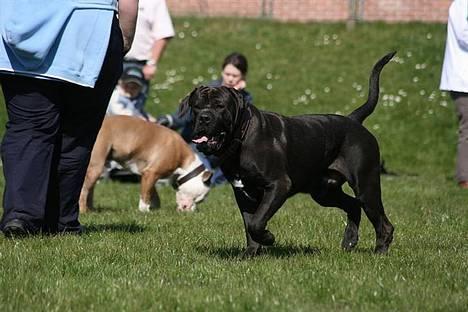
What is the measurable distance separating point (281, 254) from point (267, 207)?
0.64 metres

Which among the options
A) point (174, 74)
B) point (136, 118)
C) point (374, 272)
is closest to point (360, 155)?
point (374, 272)

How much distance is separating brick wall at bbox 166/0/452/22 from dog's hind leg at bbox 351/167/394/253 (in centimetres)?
1435

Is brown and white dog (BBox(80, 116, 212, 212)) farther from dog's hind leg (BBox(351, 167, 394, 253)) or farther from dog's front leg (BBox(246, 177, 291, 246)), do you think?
dog's front leg (BBox(246, 177, 291, 246))

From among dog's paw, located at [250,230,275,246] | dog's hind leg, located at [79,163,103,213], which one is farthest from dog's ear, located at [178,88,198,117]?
dog's hind leg, located at [79,163,103,213]

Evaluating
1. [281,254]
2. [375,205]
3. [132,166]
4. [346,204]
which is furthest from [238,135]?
[132,166]

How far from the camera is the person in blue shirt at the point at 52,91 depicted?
6.16 m

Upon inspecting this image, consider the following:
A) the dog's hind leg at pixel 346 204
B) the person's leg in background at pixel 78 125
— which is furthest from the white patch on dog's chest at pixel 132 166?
the dog's hind leg at pixel 346 204

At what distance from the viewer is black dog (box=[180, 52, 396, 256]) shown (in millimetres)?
5730

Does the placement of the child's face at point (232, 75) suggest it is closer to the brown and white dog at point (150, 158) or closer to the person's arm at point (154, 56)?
the person's arm at point (154, 56)

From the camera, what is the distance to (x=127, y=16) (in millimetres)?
6605

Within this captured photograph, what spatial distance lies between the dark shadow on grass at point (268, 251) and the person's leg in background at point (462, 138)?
16.5ft

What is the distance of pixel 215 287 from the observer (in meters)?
5.07

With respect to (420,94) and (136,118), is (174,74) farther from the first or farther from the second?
(136,118)

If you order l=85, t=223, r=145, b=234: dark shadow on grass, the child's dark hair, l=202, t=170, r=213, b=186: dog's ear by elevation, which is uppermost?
the child's dark hair
